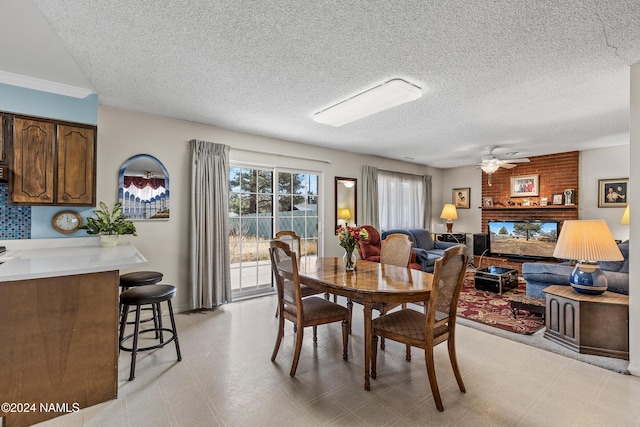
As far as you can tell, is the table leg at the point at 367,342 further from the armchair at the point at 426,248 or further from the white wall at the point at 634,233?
the armchair at the point at 426,248

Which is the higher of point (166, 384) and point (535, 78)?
point (535, 78)

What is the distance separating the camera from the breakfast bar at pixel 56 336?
179cm

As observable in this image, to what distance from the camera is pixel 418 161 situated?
6844 mm

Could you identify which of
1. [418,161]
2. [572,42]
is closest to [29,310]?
[572,42]

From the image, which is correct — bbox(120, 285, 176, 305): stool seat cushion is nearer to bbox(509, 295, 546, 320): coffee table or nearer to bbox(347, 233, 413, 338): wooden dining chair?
bbox(347, 233, 413, 338): wooden dining chair

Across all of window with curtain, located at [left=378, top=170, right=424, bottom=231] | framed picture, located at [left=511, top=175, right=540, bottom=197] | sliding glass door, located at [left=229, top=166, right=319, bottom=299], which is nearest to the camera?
sliding glass door, located at [left=229, top=166, right=319, bottom=299]

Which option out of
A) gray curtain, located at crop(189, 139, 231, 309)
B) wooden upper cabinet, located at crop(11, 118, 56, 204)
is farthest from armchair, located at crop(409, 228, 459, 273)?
wooden upper cabinet, located at crop(11, 118, 56, 204)

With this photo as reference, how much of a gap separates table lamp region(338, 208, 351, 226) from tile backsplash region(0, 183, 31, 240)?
422 cm

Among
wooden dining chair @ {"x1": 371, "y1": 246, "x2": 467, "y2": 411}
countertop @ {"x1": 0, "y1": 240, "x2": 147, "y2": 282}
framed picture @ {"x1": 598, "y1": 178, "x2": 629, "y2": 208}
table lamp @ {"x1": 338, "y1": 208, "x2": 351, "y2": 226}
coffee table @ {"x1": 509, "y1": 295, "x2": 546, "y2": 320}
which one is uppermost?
framed picture @ {"x1": 598, "y1": 178, "x2": 629, "y2": 208}

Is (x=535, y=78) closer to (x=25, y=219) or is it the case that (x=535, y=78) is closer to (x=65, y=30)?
(x=65, y=30)

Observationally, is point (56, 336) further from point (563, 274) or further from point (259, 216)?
point (563, 274)

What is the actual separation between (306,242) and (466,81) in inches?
135

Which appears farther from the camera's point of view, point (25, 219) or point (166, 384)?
point (25, 219)

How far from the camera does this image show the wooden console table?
2561 millimetres
